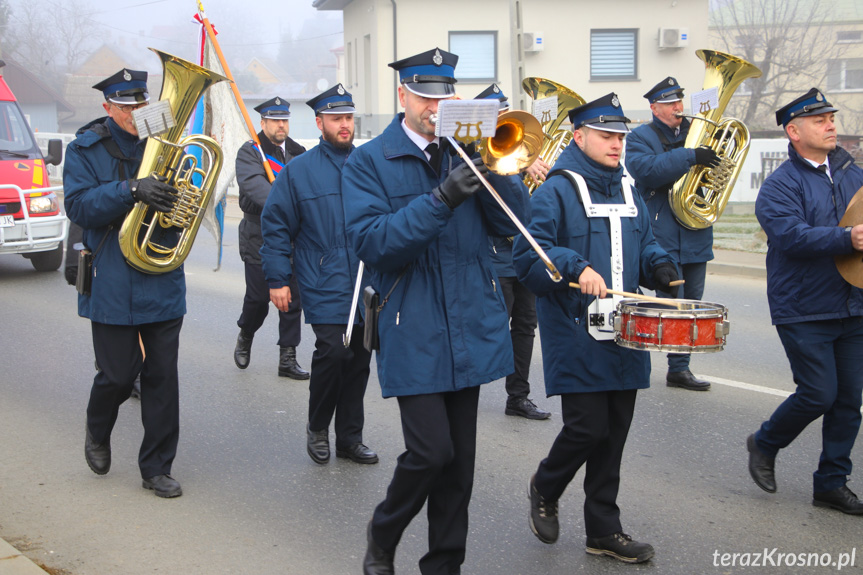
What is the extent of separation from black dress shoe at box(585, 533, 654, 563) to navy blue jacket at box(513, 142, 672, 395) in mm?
657

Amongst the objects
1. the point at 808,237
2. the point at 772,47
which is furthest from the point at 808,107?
the point at 772,47

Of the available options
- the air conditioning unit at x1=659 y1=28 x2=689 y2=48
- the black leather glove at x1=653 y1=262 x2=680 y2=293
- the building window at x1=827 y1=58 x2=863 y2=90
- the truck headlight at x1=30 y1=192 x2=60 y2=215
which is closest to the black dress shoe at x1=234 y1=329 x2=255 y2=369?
the black leather glove at x1=653 y1=262 x2=680 y2=293

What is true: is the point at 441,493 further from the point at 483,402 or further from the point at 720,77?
the point at 720,77

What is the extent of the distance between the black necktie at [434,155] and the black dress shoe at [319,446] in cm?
233

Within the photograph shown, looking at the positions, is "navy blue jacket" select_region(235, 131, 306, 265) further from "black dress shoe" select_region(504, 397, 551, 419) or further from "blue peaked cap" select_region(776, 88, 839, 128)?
"blue peaked cap" select_region(776, 88, 839, 128)

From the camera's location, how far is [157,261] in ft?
16.3

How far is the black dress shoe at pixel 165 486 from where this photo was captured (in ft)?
16.5

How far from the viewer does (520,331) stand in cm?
663

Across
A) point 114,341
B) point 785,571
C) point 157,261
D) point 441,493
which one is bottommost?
point 785,571

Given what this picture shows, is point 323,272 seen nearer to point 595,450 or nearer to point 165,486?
point 165,486

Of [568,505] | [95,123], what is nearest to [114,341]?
[95,123]

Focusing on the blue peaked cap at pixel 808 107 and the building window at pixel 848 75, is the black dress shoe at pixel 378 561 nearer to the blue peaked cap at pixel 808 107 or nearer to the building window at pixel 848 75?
the blue peaked cap at pixel 808 107

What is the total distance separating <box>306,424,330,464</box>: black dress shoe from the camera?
5.57m

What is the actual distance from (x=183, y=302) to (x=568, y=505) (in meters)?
2.24
